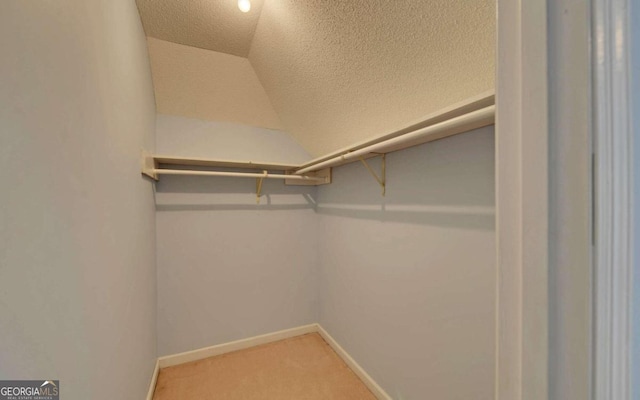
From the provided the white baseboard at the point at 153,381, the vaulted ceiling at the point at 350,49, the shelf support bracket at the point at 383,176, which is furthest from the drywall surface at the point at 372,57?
the white baseboard at the point at 153,381

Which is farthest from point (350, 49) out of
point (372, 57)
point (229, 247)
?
point (229, 247)

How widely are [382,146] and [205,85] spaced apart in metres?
1.48

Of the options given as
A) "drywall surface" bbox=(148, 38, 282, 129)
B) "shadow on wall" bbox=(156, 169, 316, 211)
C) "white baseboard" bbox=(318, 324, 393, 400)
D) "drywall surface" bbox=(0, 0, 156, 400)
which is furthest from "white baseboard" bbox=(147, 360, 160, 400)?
"drywall surface" bbox=(148, 38, 282, 129)

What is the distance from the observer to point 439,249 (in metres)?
1.18

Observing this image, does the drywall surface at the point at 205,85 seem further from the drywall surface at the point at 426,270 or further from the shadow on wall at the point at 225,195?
the drywall surface at the point at 426,270

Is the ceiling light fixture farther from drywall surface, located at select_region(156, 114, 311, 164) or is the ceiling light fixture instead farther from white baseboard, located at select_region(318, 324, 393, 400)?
white baseboard, located at select_region(318, 324, 393, 400)

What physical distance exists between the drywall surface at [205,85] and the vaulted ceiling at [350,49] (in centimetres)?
8

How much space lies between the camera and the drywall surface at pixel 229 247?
75.4 inches

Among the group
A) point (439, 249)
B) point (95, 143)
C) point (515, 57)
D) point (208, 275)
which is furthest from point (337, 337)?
point (515, 57)

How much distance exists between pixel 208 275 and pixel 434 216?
1.80m

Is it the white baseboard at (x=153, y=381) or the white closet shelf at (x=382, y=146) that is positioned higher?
the white closet shelf at (x=382, y=146)

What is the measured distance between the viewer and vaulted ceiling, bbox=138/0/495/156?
92 cm

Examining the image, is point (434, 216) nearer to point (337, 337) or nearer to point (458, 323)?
point (458, 323)

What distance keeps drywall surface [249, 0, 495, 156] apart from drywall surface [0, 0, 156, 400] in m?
0.82
